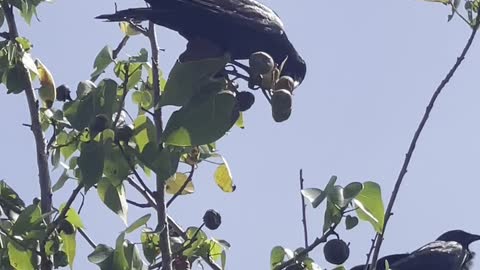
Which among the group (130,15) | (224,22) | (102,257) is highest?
(130,15)

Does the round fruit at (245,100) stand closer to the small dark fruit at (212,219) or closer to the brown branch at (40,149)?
the small dark fruit at (212,219)

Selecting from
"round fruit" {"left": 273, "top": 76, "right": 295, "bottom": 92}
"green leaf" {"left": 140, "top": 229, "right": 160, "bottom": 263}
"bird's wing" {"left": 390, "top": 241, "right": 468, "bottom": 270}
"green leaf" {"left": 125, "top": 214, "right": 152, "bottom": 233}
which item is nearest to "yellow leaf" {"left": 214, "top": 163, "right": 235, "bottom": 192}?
"round fruit" {"left": 273, "top": 76, "right": 295, "bottom": 92}

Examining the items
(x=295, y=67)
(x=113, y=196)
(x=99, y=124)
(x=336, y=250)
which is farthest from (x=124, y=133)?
(x=295, y=67)

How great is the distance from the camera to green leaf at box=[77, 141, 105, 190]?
2.97 metres

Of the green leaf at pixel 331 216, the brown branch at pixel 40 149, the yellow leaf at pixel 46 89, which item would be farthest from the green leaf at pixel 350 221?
the yellow leaf at pixel 46 89

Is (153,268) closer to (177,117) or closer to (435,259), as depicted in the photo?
(177,117)

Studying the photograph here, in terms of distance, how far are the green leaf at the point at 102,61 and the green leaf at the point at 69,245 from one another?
0.56 metres

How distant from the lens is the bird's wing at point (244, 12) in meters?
4.32

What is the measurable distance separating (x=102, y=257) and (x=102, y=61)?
0.79 metres

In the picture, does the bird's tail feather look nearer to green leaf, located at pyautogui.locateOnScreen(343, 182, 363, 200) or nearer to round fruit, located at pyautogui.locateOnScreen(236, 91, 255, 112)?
round fruit, located at pyautogui.locateOnScreen(236, 91, 255, 112)

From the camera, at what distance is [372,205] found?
9.53 feet

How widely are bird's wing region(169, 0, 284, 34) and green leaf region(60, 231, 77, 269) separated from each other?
3.88 ft

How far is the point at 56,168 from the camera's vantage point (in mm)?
3572

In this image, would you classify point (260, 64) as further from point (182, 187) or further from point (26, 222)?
point (26, 222)
